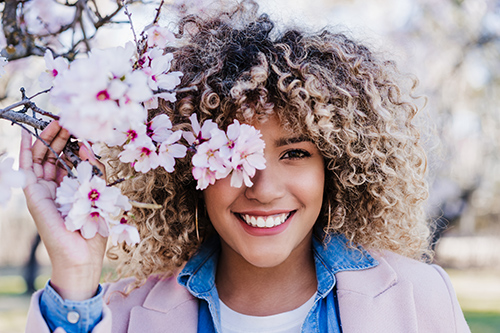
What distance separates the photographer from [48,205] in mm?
1503

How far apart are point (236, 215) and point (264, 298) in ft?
1.22

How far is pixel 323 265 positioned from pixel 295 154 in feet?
1.51

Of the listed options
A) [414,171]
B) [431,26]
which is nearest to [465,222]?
[431,26]

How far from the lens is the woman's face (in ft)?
5.74

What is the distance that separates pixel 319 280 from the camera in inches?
76.7

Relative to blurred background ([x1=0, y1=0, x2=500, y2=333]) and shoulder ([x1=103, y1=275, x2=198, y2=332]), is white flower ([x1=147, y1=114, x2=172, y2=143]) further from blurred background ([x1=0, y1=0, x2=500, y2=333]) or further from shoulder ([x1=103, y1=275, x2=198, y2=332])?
blurred background ([x1=0, y1=0, x2=500, y2=333])

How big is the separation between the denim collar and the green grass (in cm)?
568

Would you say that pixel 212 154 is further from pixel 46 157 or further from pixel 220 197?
pixel 46 157

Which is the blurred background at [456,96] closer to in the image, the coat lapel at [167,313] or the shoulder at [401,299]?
the coat lapel at [167,313]

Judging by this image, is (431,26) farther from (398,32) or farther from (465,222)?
(465,222)

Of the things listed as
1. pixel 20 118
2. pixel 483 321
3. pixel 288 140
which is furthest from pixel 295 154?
pixel 483 321

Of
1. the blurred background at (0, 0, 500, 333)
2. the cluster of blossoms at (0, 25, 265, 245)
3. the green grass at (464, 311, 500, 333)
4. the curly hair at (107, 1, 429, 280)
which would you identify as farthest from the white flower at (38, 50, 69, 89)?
the green grass at (464, 311, 500, 333)

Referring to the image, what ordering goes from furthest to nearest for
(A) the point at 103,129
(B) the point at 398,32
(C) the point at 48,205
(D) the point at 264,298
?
(B) the point at 398,32 < (D) the point at 264,298 < (C) the point at 48,205 < (A) the point at 103,129

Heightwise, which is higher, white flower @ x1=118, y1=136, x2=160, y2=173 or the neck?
white flower @ x1=118, y1=136, x2=160, y2=173
